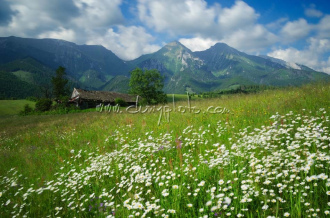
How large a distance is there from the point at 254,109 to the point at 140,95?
150 ft

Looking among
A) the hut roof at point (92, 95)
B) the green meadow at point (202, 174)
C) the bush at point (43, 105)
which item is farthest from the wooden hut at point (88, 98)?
the green meadow at point (202, 174)

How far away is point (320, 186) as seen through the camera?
9.06 feet

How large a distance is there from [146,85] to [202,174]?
1908 inches

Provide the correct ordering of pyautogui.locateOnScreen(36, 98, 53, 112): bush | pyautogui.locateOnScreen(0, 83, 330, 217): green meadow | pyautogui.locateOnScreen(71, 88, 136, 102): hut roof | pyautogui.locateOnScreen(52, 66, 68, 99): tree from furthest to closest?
pyautogui.locateOnScreen(52, 66, 68, 99): tree < pyautogui.locateOnScreen(71, 88, 136, 102): hut roof < pyautogui.locateOnScreen(36, 98, 53, 112): bush < pyautogui.locateOnScreen(0, 83, 330, 217): green meadow

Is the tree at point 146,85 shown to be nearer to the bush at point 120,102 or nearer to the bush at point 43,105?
the bush at point 120,102

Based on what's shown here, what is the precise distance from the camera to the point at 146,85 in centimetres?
5097

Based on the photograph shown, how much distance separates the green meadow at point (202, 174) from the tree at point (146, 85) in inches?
1647

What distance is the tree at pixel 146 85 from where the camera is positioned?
5072 centimetres

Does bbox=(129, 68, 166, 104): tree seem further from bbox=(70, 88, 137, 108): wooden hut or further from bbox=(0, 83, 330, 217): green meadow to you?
bbox=(0, 83, 330, 217): green meadow

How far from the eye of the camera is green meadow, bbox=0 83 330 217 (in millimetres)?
2660

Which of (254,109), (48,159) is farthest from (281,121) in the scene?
(48,159)

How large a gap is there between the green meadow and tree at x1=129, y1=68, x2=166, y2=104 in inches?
1647

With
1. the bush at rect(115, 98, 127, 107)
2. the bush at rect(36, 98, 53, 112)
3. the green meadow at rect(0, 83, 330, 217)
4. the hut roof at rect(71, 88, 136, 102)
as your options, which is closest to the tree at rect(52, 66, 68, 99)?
the hut roof at rect(71, 88, 136, 102)

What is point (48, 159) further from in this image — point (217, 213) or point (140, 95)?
point (140, 95)
